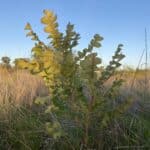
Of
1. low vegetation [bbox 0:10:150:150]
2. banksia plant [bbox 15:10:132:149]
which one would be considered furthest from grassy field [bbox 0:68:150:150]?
banksia plant [bbox 15:10:132:149]

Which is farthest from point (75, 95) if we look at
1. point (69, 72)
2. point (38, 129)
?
point (38, 129)

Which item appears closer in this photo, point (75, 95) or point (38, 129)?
point (75, 95)

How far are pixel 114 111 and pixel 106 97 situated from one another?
0.35 ft

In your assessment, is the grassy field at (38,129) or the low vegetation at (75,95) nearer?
the low vegetation at (75,95)

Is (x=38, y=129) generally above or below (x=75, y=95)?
below

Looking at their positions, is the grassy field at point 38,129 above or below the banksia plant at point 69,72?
below

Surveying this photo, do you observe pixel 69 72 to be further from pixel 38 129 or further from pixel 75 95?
pixel 38 129

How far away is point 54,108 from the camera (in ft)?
6.74

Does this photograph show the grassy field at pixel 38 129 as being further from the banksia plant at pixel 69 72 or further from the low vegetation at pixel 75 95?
the banksia plant at pixel 69 72

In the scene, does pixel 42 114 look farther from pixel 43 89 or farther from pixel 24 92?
pixel 43 89

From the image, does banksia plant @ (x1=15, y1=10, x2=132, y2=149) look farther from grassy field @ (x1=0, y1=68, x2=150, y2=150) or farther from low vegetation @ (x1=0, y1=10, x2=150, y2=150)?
grassy field @ (x1=0, y1=68, x2=150, y2=150)

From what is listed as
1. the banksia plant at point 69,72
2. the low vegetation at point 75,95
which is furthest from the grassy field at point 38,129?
the banksia plant at point 69,72

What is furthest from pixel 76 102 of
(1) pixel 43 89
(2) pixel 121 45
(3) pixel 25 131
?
(1) pixel 43 89

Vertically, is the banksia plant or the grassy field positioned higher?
the banksia plant
